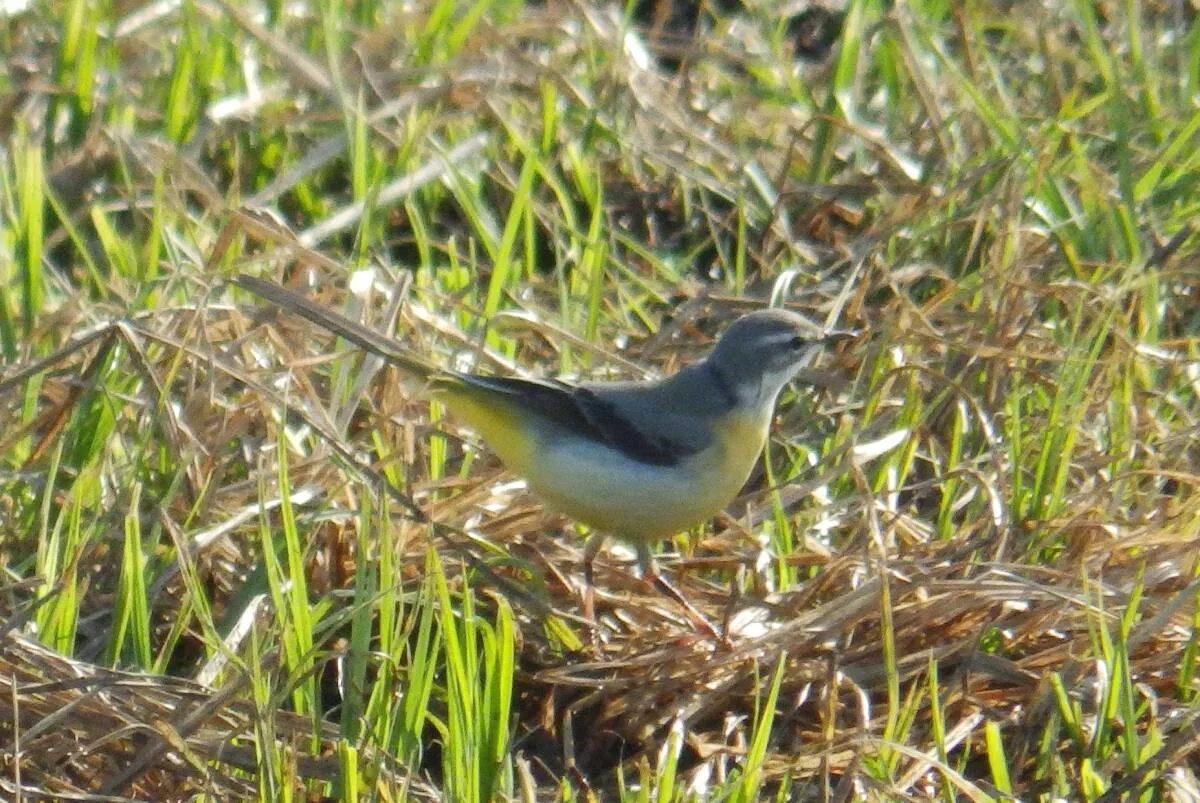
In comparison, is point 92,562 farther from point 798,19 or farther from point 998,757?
point 798,19

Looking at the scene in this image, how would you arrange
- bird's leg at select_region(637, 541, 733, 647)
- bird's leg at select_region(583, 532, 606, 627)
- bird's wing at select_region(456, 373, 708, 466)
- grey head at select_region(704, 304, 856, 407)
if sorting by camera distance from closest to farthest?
bird's leg at select_region(637, 541, 733, 647) → bird's leg at select_region(583, 532, 606, 627) → bird's wing at select_region(456, 373, 708, 466) → grey head at select_region(704, 304, 856, 407)

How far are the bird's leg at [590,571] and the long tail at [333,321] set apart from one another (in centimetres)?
73

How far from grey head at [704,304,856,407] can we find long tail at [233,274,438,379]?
3.26ft

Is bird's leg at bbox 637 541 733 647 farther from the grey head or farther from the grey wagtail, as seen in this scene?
the grey head

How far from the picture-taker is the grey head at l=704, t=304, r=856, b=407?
228 inches

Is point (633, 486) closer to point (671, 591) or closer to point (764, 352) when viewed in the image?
point (671, 591)

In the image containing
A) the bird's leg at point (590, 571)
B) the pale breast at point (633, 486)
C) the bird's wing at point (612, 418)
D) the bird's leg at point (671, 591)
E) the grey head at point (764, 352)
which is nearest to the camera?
the bird's leg at point (671, 591)

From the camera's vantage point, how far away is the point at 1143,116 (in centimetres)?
770

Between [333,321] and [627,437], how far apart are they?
3.28ft

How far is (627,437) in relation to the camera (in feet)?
18.5

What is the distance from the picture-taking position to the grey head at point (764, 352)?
19.0ft

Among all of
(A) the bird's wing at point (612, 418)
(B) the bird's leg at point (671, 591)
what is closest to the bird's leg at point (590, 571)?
→ (B) the bird's leg at point (671, 591)

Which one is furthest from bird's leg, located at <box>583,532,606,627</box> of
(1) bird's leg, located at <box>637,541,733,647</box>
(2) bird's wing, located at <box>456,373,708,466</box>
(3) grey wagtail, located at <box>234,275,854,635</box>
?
(2) bird's wing, located at <box>456,373,708,466</box>

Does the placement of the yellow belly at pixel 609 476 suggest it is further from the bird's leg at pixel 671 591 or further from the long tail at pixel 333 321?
the long tail at pixel 333 321
